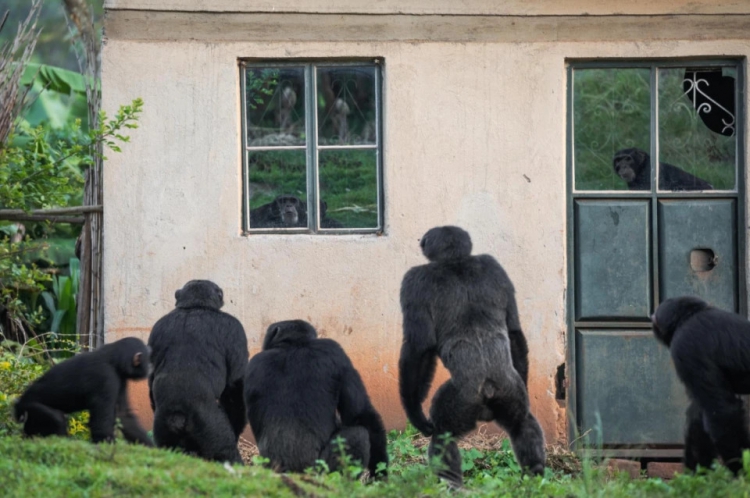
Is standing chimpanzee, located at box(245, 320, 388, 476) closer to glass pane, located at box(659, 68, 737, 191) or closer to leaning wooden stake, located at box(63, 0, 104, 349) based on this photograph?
leaning wooden stake, located at box(63, 0, 104, 349)

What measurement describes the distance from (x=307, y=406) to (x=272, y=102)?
3.43 metres

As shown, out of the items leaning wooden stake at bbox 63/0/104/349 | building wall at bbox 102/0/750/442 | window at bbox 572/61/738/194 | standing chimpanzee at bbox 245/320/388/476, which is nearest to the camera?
standing chimpanzee at bbox 245/320/388/476

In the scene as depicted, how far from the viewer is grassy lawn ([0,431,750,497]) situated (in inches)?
228

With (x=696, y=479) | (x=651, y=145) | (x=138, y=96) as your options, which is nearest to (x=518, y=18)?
(x=651, y=145)

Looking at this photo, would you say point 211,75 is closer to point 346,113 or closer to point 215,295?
point 346,113

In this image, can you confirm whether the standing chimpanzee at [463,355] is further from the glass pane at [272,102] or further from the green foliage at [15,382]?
the green foliage at [15,382]

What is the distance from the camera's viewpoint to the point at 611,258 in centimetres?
928

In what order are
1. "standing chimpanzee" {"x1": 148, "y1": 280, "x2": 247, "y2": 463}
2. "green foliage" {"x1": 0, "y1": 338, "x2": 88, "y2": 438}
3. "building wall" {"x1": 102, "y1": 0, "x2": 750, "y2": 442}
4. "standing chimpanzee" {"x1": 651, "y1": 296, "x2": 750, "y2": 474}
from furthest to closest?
"building wall" {"x1": 102, "y1": 0, "x2": 750, "y2": 442}, "green foliage" {"x1": 0, "y1": 338, "x2": 88, "y2": 438}, "standing chimpanzee" {"x1": 148, "y1": 280, "x2": 247, "y2": 463}, "standing chimpanzee" {"x1": 651, "y1": 296, "x2": 750, "y2": 474}

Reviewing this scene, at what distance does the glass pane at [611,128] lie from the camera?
367 inches

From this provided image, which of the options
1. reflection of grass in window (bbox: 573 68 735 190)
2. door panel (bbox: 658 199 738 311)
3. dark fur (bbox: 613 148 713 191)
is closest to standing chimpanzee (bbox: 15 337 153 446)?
reflection of grass in window (bbox: 573 68 735 190)

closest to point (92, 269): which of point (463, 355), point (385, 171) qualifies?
point (385, 171)

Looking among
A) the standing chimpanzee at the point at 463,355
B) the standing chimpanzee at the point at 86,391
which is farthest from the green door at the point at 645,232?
the standing chimpanzee at the point at 86,391

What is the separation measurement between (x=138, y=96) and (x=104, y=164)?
26.2 inches

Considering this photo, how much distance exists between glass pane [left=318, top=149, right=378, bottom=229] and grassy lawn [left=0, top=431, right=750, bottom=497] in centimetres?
306
